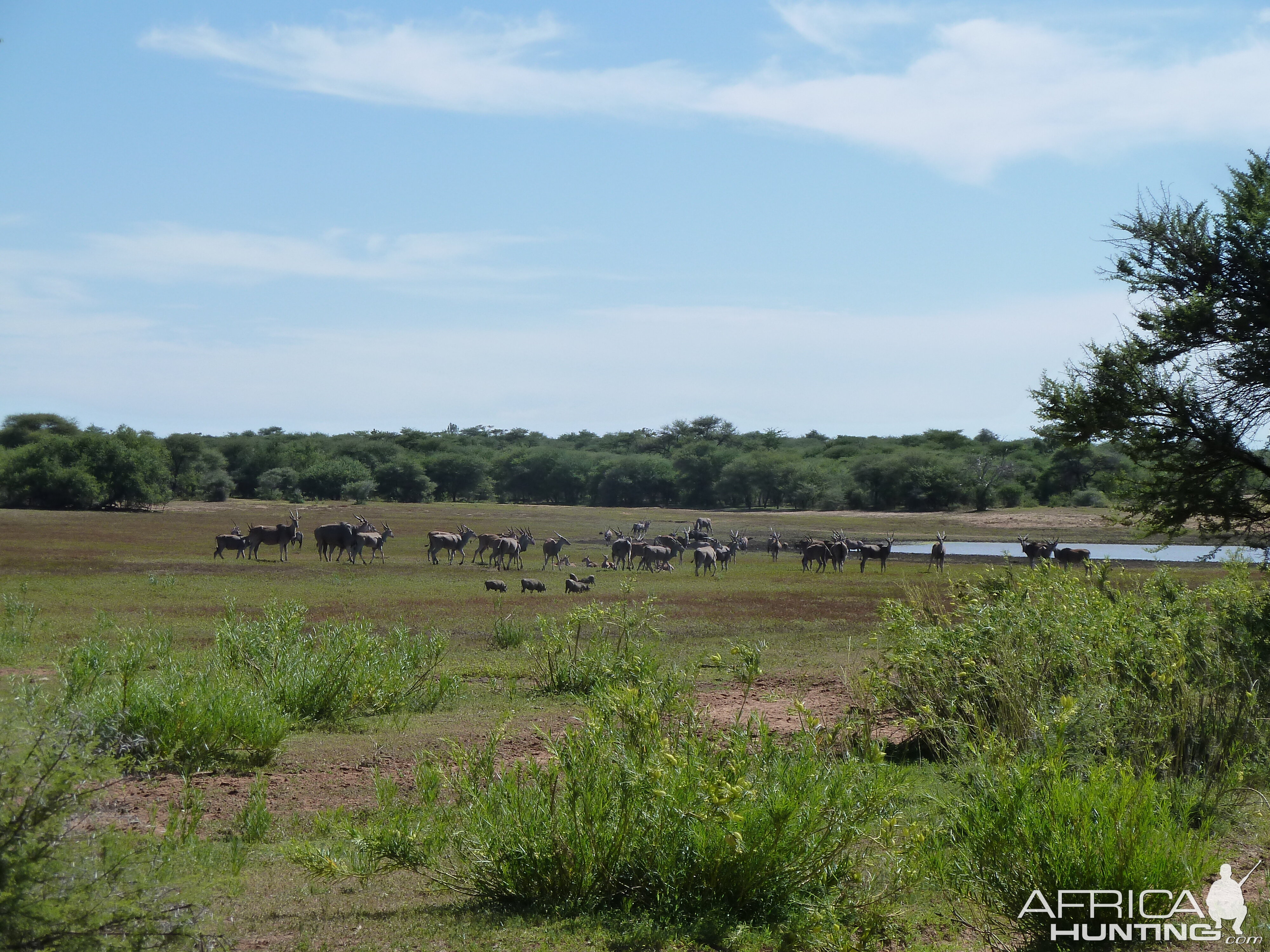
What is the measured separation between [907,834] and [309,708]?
7639mm

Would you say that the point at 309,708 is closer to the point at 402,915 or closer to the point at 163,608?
the point at 402,915

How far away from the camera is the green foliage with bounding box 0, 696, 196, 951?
134 inches

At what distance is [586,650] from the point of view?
14.5m

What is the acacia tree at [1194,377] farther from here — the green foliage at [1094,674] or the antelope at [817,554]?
the antelope at [817,554]

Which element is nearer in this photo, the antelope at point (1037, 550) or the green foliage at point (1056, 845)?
the green foliage at point (1056, 845)

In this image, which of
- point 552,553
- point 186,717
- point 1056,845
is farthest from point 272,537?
point 1056,845

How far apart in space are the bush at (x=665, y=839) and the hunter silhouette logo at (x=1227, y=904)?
1611mm

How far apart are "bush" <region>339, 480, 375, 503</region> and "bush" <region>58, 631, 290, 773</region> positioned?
90.9 metres

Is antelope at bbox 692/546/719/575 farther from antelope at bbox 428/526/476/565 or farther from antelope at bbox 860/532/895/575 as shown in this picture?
antelope at bbox 428/526/476/565

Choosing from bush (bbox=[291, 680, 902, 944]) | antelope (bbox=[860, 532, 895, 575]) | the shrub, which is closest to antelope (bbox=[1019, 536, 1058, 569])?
antelope (bbox=[860, 532, 895, 575])

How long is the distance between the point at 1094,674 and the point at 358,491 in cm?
9518

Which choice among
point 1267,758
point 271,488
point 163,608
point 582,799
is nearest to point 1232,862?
point 1267,758

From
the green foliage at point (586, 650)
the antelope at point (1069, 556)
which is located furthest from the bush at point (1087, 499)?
the green foliage at point (586, 650)

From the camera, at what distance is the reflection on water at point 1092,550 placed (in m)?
48.5
